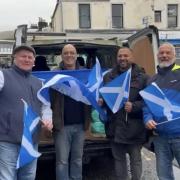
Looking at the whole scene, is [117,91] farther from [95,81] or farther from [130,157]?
[130,157]

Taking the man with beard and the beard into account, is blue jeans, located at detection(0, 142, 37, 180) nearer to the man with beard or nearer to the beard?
the man with beard

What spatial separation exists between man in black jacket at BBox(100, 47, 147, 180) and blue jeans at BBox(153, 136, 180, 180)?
0.36 m

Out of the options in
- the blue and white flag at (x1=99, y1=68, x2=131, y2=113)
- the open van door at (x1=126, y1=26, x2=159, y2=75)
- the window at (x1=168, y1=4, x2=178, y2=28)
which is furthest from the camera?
the window at (x1=168, y1=4, x2=178, y2=28)

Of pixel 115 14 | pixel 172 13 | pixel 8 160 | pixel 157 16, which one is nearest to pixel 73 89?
pixel 8 160

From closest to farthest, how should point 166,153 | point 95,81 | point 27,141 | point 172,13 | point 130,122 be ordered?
point 27,141
point 166,153
point 130,122
point 95,81
point 172,13

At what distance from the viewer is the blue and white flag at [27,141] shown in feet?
14.6

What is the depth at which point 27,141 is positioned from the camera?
4488 millimetres

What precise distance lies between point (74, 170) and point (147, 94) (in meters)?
1.35

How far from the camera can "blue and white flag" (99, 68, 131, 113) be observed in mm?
5262

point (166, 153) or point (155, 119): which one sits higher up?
point (155, 119)

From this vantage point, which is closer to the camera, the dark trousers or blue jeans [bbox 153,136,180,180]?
blue jeans [bbox 153,136,180,180]

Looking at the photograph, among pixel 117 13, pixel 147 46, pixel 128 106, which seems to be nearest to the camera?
pixel 128 106

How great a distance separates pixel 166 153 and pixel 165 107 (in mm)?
490

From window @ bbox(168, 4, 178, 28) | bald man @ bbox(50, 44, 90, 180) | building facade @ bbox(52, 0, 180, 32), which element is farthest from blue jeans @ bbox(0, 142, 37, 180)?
window @ bbox(168, 4, 178, 28)
